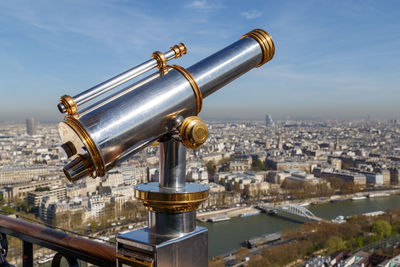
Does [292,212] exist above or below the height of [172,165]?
below

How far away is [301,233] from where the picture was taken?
9094 mm

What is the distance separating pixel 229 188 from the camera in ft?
52.5

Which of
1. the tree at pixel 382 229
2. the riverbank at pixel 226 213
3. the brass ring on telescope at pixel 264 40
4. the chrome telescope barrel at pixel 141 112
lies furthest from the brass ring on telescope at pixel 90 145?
the riverbank at pixel 226 213

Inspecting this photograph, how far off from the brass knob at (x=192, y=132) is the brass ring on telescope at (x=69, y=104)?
0.36 ft

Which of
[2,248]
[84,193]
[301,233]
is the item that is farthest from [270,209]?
[2,248]

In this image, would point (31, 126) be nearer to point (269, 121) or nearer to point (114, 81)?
point (269, 121)

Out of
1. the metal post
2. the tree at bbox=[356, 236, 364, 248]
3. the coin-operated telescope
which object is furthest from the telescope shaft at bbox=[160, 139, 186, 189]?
the tree at bbox=[356, 236, 364, 248]

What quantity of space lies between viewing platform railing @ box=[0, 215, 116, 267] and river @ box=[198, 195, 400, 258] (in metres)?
7.42

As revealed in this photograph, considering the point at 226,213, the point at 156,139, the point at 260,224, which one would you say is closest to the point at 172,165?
the point at 156,139

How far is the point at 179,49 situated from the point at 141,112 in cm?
17

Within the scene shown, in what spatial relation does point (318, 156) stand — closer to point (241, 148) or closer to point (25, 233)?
point (241, 148)

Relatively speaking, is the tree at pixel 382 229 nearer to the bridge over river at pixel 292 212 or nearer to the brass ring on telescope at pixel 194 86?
the bridge over river at pixel 292 212

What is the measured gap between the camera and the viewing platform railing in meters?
0.53

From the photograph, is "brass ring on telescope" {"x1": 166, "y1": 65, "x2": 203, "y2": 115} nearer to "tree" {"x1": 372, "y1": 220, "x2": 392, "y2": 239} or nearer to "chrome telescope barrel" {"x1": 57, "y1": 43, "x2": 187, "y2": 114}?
"chrome telescope barrel" {"x1": 57, "y1": 43, "x2": 187, "y2": 114}
